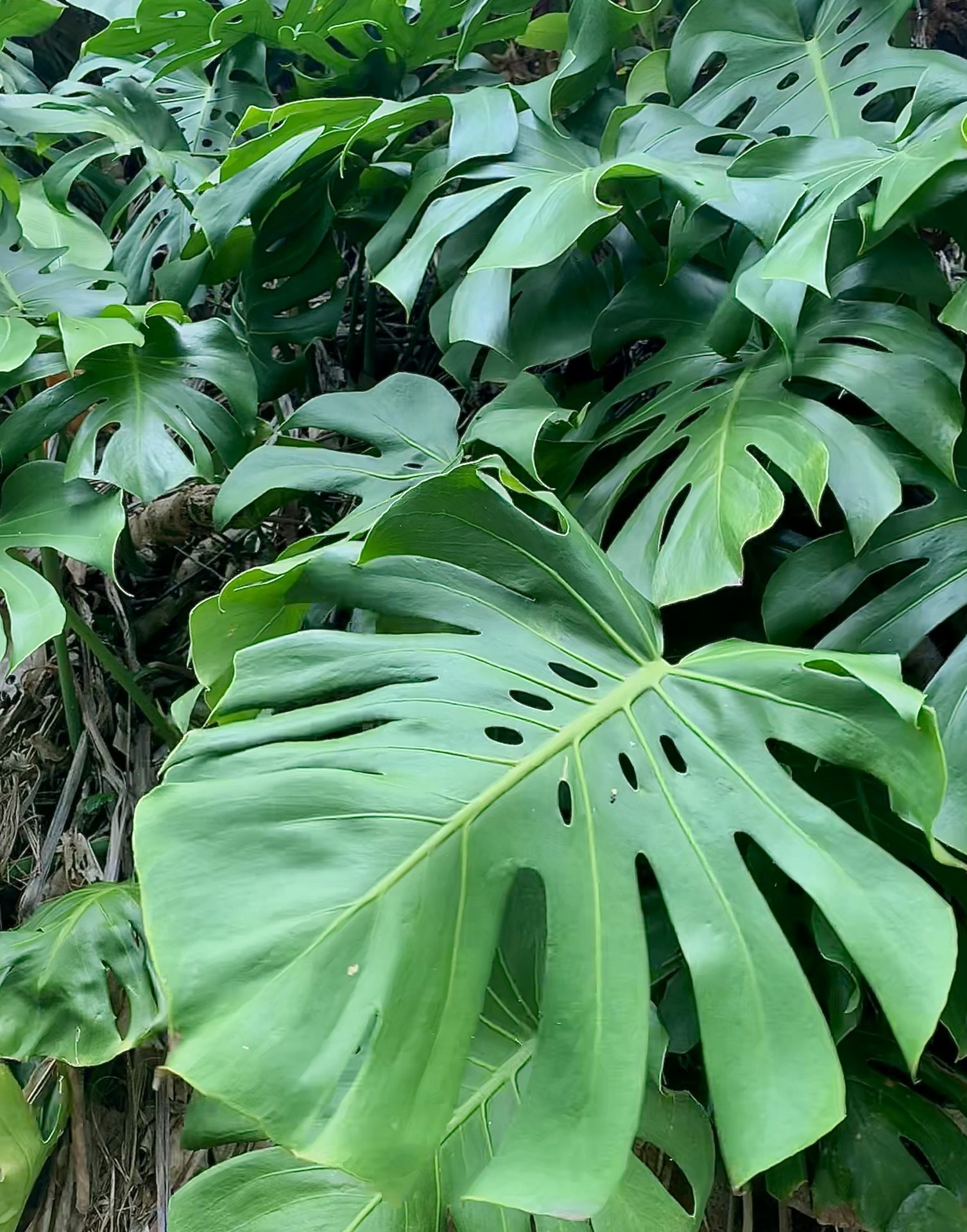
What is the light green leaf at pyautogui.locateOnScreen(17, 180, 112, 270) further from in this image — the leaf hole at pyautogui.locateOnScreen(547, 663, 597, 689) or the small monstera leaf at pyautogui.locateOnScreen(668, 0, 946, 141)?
the leaf hole at pyautogui.locateOnScreen(547, 663, 597, 689)

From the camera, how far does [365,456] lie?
2.97ft

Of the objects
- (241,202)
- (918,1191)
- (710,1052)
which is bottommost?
(918,1191)

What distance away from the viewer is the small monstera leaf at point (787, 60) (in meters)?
0.95

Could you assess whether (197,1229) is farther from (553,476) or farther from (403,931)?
(553,476)

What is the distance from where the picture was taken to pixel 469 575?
25.0 inches

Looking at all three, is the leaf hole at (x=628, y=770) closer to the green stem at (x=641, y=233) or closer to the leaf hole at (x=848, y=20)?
the green stem at (x=641, y=233)

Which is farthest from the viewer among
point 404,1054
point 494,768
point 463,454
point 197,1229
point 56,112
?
point 56,112

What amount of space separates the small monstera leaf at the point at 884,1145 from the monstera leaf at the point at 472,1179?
17cm

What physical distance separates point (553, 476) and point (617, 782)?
15.4 inches

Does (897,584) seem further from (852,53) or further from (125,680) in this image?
(125,680)

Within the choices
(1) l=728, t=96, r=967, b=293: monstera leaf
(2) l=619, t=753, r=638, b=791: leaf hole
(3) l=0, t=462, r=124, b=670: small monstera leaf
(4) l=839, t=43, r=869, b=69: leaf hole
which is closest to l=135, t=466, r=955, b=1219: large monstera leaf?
(2) l=619, t=753, r=638, b=791: leaf hole

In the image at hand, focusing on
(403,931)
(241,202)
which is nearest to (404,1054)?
(403,931)

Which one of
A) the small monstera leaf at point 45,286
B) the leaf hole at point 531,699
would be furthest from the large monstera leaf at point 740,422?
the small monstera leaf at point 45,286

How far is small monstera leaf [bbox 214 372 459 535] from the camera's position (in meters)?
0.83
